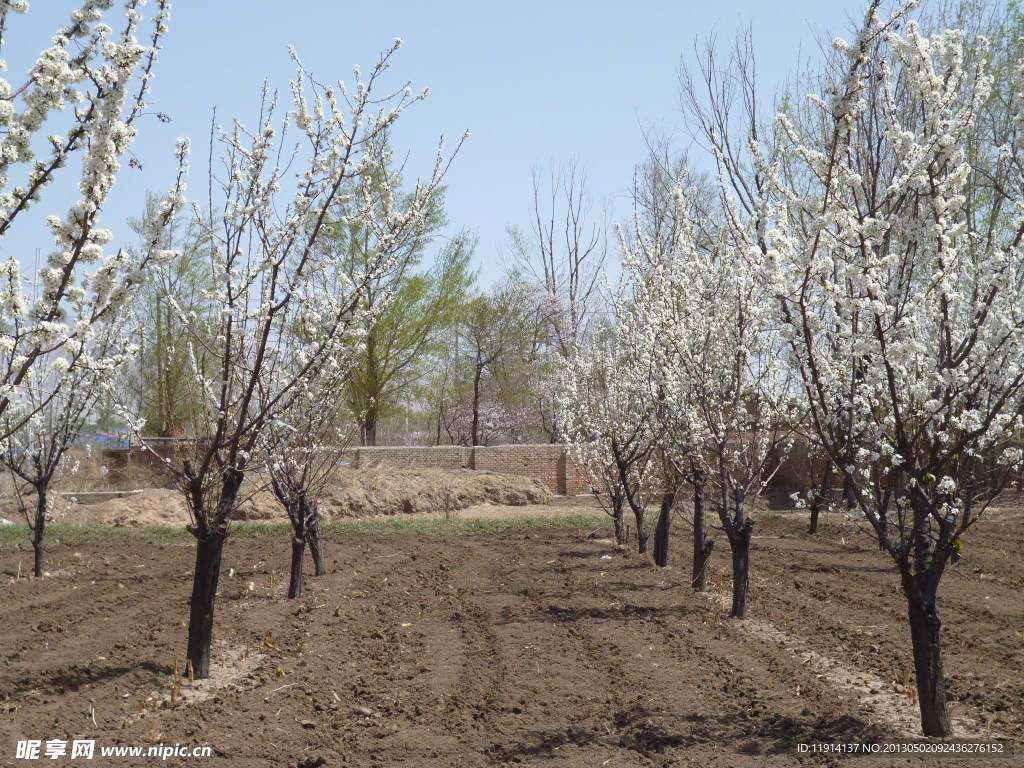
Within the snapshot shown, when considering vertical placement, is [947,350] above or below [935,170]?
below

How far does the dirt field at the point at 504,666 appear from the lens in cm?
439

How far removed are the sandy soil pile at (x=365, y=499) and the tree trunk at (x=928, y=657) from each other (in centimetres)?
1261

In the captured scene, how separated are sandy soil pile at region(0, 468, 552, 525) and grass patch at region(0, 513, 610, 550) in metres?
0.52

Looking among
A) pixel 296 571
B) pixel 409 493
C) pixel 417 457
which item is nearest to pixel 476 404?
pixel 417 457

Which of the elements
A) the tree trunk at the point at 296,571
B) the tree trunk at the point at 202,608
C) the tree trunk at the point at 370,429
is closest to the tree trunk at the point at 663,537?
the tree trunk at the point at 296,571

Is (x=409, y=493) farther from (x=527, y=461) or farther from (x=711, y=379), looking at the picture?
(x=711, y=379)

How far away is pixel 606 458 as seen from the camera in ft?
39.1

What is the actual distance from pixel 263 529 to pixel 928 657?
12.7m

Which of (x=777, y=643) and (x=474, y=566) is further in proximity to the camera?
(x=474, y=566)

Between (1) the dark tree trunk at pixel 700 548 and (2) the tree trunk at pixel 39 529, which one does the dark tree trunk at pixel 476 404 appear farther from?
(1) the dark tree trunk at pixel 700 548

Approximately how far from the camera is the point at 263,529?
49.2 feet

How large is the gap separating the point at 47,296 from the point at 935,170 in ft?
14.0

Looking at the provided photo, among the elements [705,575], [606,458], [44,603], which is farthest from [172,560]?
[705,575]

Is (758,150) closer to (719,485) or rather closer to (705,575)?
(719,485)
